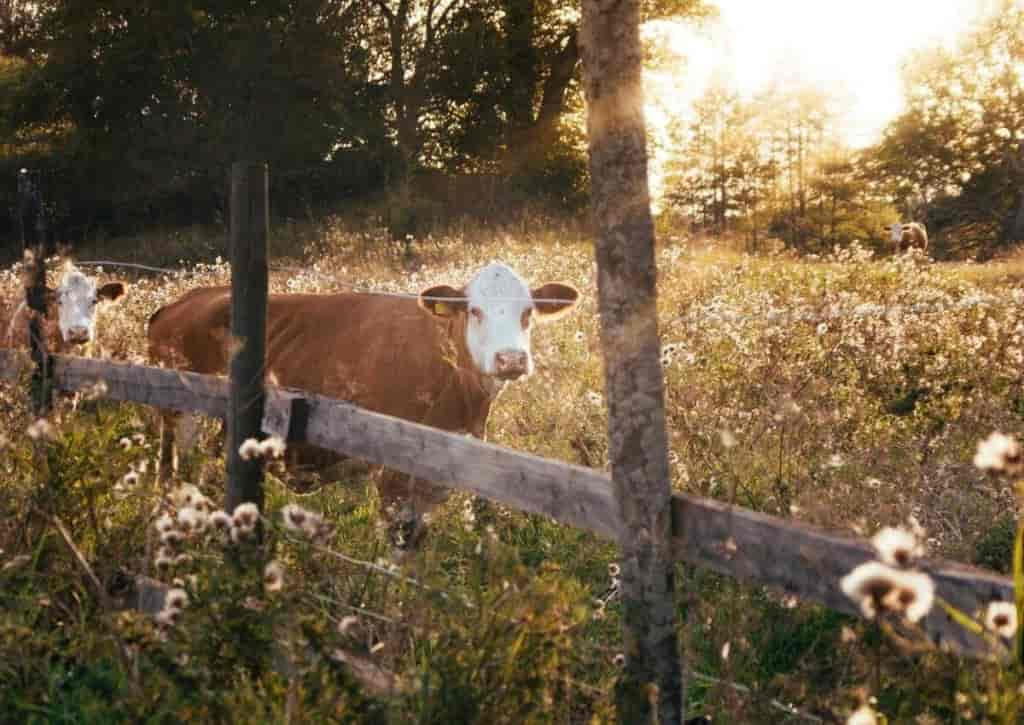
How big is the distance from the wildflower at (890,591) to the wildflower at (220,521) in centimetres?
145

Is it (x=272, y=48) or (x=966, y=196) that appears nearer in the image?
(x=272, y=48)

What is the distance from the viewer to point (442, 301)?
18.4 ft

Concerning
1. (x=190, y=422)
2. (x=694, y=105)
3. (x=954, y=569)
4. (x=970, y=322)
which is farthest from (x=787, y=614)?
(x=694, y=105)

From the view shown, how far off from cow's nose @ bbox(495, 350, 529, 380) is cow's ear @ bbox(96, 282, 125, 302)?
526 centimetres

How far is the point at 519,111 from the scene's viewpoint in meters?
30.8

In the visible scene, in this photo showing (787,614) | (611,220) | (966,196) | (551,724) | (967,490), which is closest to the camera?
(551,724)

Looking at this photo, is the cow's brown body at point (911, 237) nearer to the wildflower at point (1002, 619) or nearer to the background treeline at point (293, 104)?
the background treeline at point (293, 104)

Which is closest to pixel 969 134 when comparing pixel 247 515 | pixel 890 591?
pixel 247 515

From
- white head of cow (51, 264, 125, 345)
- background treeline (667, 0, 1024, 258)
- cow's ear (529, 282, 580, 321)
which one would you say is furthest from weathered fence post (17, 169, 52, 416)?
background treeline (667, 0, 1024, 258)

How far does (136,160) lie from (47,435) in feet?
100

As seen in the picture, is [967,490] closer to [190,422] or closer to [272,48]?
[190,422]

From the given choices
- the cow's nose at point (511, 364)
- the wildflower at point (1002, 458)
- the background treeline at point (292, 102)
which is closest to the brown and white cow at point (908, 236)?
the background treeline at point (292, 102)

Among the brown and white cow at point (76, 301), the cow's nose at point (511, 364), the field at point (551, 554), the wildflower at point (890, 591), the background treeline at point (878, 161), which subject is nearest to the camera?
the wildflower at point (890, 591)

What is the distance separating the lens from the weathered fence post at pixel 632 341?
267 centimetres
